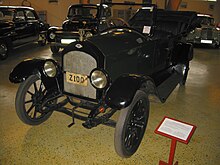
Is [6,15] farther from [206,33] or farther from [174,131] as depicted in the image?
[206,33]

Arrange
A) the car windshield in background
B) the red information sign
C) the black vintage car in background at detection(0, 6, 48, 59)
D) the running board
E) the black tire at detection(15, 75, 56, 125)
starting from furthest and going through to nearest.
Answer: the black vintage car in background at detection(0, 6, 48, 59) < the car windshield in background < the running board < the black tire at detection(15, 75, 56, 125) < the red information sign

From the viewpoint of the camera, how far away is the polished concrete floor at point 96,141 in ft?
7.40

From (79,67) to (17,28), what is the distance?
17.8 ft

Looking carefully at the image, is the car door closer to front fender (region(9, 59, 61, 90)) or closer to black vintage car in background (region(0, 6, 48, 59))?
black vintage car in background (region(0, 6, 48, 59))

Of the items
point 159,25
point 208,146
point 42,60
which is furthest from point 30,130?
point 159,25

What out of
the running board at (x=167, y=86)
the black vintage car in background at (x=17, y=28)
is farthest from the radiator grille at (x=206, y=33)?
the black vintage car in background at (x=17, y=28)

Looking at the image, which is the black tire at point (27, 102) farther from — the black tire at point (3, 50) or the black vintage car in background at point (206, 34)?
the black vintage car in background at point (206, 34)

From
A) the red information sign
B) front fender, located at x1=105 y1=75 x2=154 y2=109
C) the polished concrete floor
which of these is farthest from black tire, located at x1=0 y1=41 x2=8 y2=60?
the red information sign

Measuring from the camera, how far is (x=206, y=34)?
27.5ft

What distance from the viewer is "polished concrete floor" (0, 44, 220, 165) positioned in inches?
88.8

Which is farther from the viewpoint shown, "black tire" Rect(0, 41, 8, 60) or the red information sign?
"black tire" Rect(0, 41, 8, 60)

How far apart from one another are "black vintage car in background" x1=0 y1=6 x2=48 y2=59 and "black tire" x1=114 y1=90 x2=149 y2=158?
5.17 meters

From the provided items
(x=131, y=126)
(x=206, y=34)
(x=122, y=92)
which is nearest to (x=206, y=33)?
(x=206, y=34)

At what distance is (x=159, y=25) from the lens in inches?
173
